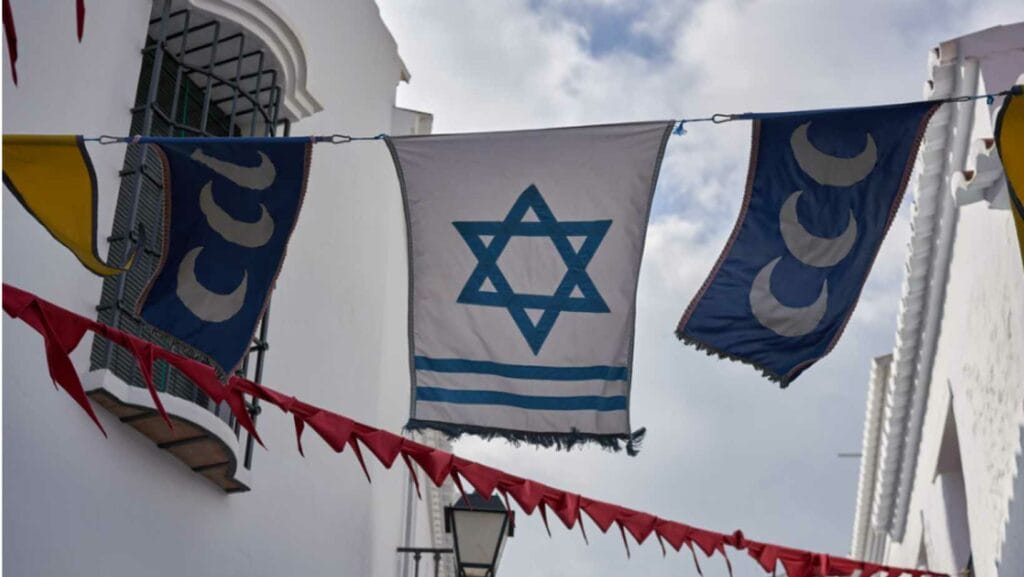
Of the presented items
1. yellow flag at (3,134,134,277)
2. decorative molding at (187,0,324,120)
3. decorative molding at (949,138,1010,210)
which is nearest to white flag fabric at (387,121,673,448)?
yellow flag at (3,134,134,277)

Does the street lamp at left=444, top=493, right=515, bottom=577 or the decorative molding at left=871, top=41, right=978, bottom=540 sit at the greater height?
the decorative molding at left=871, top=41, right=978, bottom=540

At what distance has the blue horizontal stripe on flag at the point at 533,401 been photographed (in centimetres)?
632

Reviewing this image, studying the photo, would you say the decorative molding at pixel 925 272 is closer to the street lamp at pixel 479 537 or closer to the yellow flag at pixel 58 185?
the street lamp at pixel 479 537

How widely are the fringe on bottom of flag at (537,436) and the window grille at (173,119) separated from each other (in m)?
1.31

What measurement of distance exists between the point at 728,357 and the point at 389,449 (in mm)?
1711

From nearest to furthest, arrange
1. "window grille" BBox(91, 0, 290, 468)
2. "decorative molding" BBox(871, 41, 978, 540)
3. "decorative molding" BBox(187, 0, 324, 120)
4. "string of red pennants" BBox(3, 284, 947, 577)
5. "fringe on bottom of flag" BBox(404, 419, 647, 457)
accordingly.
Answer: "string of red pennants" BBox(3, 284, 947, 577) < "fringe on bottom of flag" BBox(404, 419, 647, 457) < "window grille" BBox(91, 0, 290, 468) < "decorative molding" BBox(187, 0, 324, 120) < "decorative molding" BBox(871, 41, 978, 540)

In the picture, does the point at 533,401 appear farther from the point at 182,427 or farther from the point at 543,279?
the point at 182,427

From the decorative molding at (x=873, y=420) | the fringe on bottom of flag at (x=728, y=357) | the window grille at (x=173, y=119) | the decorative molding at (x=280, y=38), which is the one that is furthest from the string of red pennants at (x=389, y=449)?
the decorative molding at (x=873, y=420)

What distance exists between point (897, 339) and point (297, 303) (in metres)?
5.69

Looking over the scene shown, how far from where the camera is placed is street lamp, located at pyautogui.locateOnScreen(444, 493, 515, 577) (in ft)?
26.5

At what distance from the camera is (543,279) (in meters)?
6.38

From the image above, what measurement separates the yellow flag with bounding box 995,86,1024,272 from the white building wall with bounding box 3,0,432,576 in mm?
4168

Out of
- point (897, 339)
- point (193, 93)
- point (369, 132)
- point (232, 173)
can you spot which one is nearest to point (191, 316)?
point (232, 173)

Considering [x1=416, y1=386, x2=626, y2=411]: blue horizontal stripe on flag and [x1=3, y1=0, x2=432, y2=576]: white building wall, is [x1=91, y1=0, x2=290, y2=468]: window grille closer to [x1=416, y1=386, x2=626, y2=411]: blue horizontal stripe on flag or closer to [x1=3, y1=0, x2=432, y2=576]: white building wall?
[x1=3, y1=0, x2=432, y2=576]: white building wall
